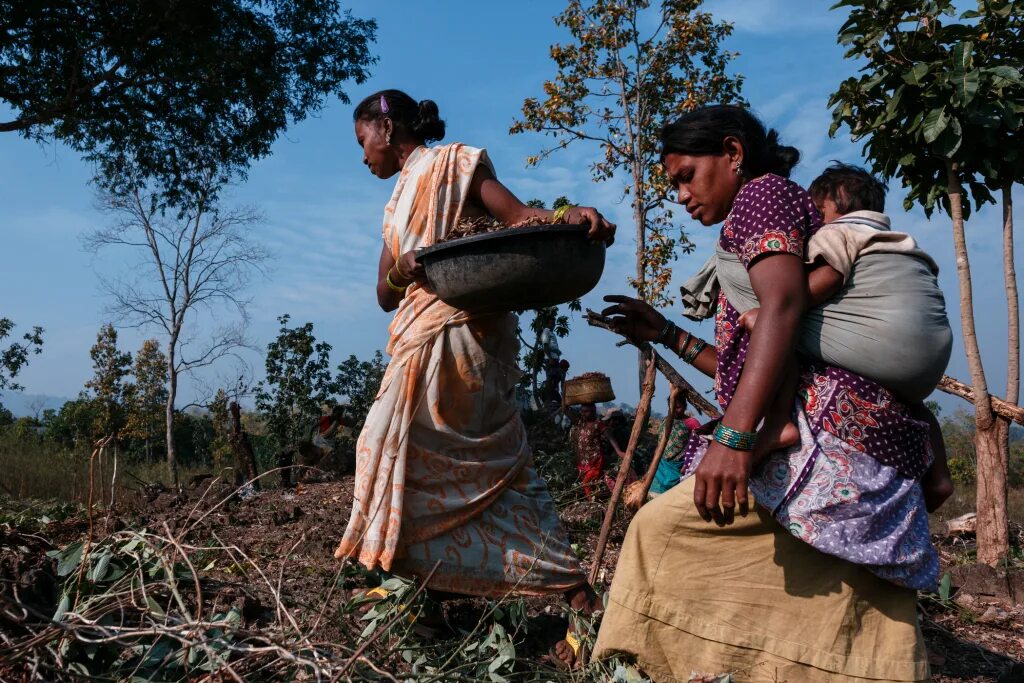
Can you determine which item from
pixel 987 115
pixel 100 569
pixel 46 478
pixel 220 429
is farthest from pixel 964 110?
pixel 220 429

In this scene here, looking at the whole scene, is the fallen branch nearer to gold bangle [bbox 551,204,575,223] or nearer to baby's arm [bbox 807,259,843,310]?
baby's arm [bbox 807,259,843,310]

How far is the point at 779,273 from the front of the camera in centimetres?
175

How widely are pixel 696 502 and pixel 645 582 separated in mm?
281

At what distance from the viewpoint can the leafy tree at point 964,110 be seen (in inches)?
201

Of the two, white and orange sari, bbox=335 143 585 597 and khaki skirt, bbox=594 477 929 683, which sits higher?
white and orange sari, bbox=335 143 585 597

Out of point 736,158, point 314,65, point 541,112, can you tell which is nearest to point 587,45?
point 541,112

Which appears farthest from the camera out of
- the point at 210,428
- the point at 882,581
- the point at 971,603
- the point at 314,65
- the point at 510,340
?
the point at 210,428

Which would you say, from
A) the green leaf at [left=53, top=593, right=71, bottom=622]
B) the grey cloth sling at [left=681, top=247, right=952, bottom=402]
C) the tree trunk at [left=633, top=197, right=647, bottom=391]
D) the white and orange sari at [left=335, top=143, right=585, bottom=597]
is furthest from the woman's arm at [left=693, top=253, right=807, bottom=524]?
the tree trunk at [left=633, top=197, right=647, bottom=391]

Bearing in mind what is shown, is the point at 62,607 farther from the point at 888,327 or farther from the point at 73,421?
the point at 73,421

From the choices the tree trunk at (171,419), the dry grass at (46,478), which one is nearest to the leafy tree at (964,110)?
the dry grass at (46,478)

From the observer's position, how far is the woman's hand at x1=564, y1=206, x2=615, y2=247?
2.54m

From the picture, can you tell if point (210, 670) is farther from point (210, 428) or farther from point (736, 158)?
point (210, 428)

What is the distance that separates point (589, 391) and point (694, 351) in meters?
4.90

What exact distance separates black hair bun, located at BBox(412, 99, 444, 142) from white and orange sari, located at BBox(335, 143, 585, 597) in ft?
0.46
